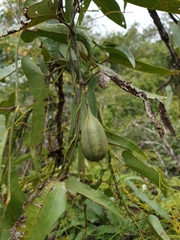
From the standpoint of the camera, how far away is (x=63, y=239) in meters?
0.88

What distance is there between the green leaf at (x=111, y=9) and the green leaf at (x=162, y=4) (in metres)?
0.09

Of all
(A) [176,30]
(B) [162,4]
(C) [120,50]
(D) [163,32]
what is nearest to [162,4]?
(B) [162,4]

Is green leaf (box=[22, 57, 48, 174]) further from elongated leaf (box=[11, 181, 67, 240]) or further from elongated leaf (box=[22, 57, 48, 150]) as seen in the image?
elongated leaf (box=[11, 181, 67, 240])

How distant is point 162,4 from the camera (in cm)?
58

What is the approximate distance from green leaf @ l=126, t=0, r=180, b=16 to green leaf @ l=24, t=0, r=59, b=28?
127 millimetres

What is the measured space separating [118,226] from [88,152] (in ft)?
1.30

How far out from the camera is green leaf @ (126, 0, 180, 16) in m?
0.57

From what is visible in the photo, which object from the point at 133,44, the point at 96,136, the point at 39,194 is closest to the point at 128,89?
the point at 96,136

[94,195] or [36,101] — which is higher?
[36,101]

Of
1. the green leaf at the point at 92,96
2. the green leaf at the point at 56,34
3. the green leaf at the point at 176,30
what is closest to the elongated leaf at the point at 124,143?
the green leaf at the point at 92,96

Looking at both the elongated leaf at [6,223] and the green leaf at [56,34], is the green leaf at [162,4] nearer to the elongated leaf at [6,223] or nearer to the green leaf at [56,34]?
the green leaf at [56,34]

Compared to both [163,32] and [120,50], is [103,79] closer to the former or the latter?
[120,50]

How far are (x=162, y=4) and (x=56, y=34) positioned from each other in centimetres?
19

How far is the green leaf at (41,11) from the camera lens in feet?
1.76
